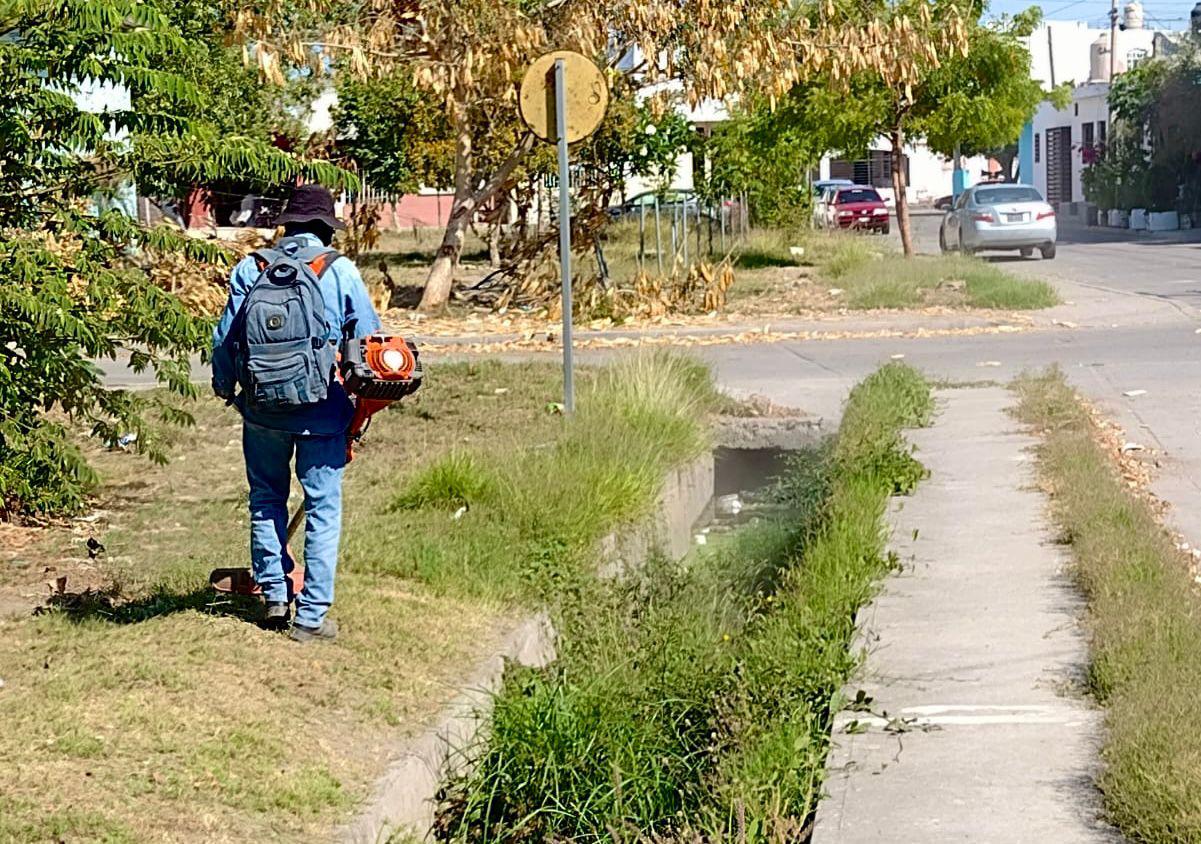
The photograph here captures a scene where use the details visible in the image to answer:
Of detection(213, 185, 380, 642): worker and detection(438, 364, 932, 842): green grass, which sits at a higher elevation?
detection(213, 185, 380, 642): worker

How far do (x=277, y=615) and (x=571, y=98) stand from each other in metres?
6.58

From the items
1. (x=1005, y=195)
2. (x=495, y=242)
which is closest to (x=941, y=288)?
(x=495, y=242)

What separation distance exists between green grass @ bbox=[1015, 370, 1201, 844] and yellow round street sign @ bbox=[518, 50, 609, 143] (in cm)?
399

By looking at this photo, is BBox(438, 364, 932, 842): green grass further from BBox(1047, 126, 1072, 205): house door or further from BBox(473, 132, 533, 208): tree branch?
BBox(1047, 126, 1072, 205): house door

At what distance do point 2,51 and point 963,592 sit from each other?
4780 mm

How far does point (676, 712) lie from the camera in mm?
6273

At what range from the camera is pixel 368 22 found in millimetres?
21375

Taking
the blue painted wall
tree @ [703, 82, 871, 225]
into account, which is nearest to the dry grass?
tree @ [703, 82, 871, 225]

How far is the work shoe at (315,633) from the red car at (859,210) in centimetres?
3982

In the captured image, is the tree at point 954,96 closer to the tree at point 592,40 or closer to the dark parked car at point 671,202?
the dark parked car at point 671,202

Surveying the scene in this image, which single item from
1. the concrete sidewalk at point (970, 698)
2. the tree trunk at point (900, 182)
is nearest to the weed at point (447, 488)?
the concrete sidewalk at point (970, 698)

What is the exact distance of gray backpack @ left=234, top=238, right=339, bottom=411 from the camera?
19.4ft

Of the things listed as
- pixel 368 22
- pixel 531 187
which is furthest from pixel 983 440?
pixel 531 187

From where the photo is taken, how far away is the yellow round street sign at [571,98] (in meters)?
12.2
